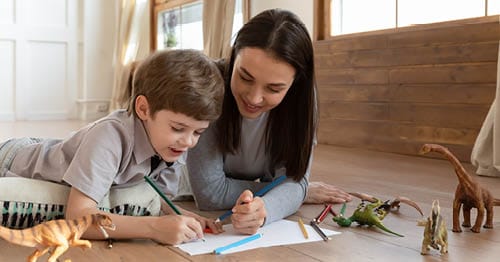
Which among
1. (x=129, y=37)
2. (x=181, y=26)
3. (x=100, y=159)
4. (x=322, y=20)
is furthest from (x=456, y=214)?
(x=129, y=37)

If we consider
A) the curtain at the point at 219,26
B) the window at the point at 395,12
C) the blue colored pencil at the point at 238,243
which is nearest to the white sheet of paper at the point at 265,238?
the blue colored pencil at the point at 238,243

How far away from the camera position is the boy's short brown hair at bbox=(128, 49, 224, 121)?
1286mm

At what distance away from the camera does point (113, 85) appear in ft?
23.7

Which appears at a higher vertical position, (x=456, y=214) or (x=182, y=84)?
(x=182, y=84)

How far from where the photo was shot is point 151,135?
4.46 feet

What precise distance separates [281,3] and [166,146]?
3.35 metres

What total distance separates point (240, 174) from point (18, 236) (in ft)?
3.51

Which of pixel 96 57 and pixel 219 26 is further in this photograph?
pixel 96 57

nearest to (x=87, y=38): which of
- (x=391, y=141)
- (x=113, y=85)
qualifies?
(x=113, y=85)

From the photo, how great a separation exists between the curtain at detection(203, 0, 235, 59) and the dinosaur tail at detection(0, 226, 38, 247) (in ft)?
13.7

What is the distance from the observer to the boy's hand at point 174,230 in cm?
130

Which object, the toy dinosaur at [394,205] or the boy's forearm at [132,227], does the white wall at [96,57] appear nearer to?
the toy dinosaur at [394,205]

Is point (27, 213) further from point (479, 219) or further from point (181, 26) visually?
point (181, 26)

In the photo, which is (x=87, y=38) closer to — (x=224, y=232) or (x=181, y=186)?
(x=181, y=186)
